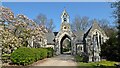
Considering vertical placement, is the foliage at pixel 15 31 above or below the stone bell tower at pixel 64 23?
below

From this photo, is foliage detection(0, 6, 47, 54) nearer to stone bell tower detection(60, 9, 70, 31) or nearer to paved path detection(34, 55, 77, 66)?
paved path detection(34, 55, 77, 66)

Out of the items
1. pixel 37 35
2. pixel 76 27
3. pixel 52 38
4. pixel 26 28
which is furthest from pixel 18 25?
pixel 76 27

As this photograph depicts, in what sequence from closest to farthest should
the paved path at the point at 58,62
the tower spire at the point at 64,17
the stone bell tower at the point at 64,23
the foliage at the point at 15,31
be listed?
1. the paved path at the point at 58,62
2. the foliage at the point at 15,31
3. the stone bell tower at the point at 64,23
4. the tower spire at the point at 64,17

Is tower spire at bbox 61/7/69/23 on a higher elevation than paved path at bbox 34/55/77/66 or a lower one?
higher

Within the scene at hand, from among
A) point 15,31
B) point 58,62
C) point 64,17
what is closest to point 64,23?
point 64,17

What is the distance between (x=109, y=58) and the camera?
30.9 m

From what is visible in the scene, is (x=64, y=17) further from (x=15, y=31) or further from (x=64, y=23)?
(x=15, y=31)

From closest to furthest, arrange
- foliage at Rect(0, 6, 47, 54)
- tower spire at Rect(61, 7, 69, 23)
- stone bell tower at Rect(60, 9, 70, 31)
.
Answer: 1. foliage at Rect(0, 6, 47, 54)
2. stone bell tower at Rect(60, 9, 70, 31)
3. tower spire at Rect(61, 7, 69, 23)

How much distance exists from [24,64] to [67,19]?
39.6 metres

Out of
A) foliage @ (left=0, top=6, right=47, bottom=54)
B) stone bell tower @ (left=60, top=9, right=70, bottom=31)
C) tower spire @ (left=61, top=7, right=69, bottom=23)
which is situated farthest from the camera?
tower spire @ (left=61, top=7, right=69, bottom=23)

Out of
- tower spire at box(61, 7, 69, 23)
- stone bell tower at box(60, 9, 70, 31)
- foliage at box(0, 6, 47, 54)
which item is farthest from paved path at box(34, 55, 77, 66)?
tower spire at box(61, 7, 69, 23)

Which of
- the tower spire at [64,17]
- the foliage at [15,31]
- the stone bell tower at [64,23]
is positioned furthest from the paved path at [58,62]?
the tower spire at [64,17]

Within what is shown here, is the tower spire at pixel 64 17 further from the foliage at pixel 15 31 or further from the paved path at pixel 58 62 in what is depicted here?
the paved path at pixel 58 62

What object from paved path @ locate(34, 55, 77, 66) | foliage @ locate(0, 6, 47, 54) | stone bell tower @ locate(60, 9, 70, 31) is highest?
stone bell tower @ locate(60, 9, 70, 31)
